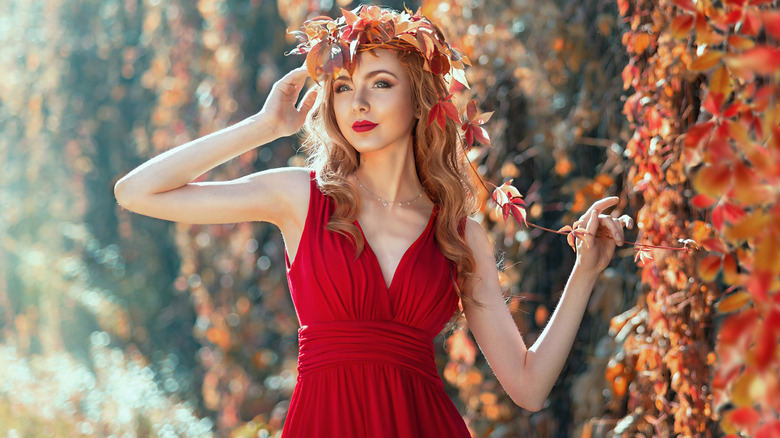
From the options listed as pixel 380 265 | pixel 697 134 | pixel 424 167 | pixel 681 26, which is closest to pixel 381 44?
pixel 424 167

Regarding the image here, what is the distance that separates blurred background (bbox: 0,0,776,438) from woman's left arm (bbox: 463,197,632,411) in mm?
224

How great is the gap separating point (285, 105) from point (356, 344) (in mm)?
537

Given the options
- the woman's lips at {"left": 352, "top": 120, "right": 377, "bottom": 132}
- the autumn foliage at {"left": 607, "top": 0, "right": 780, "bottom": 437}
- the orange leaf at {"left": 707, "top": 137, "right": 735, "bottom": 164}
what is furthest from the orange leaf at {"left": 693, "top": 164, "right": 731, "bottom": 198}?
the woman's lips at {"left": 352, "top": 120, "right": 377, "bottom": 132}

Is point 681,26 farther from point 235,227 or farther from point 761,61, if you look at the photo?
point 235,227

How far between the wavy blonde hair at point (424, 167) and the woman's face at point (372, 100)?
0.03 metres

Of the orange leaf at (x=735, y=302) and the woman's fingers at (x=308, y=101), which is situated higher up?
the woman's fingers at (x=308, y=101)

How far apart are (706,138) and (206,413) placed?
6.28 meters

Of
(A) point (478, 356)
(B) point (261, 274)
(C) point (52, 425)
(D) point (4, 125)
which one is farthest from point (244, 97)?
(D) point (4, 125)

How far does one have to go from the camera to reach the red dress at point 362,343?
176 cm

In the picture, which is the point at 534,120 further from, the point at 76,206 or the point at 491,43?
the point at 76,206

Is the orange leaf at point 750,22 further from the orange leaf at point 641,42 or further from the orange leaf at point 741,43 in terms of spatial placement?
the orange leaf at point 641,42

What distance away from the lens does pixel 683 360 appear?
202cm

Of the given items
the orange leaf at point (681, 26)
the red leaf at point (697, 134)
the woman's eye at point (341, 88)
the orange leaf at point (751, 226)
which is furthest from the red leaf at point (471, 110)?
the orange leaf at point (751, 226)

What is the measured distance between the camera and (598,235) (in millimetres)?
1777
